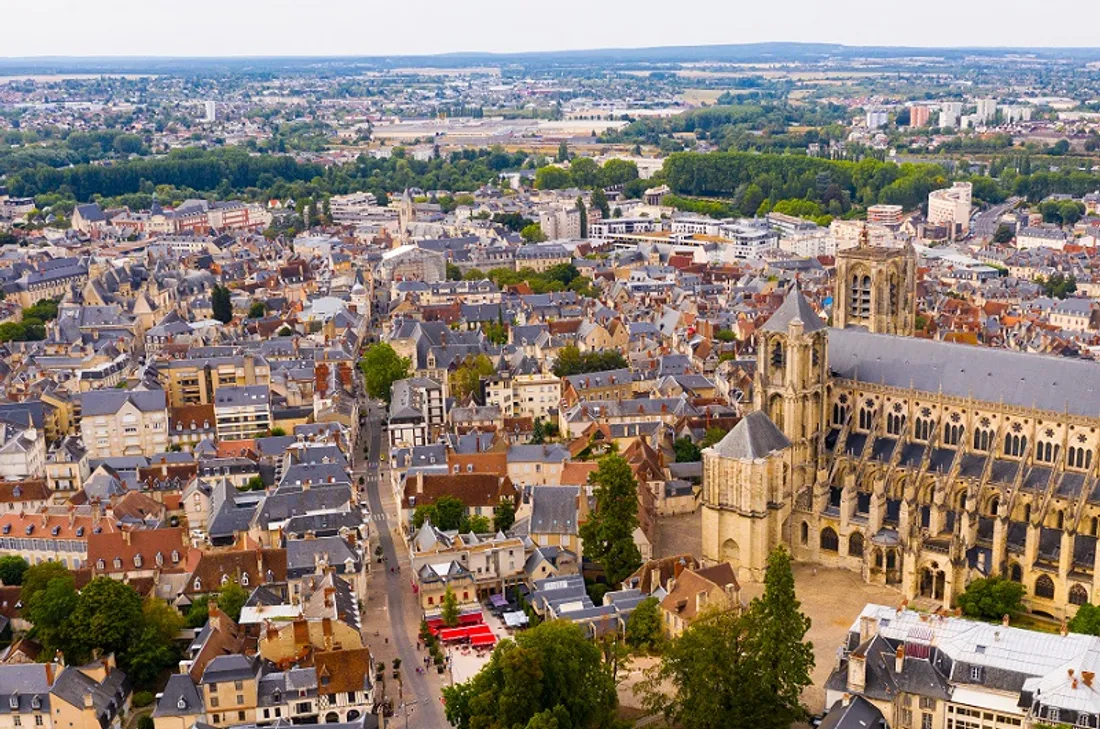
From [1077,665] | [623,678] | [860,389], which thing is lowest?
[623,678]

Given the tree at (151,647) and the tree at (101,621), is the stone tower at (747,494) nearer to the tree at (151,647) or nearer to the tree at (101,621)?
the tree at (151,647)

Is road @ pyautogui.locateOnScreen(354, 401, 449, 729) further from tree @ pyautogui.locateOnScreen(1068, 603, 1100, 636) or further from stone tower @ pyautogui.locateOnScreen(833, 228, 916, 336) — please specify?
stone tower @ pyautogui.locateOnScreen(833, 228, 916, 336)

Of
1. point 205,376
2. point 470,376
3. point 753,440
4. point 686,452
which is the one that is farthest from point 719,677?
point 205,376

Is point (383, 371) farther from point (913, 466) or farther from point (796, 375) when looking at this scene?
point (913, 466)

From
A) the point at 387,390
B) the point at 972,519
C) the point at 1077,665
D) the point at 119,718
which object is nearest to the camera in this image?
the point at 1077,665

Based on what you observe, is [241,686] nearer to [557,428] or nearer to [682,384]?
[557,428]

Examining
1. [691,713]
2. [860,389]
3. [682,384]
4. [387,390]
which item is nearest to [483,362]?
[387,390]

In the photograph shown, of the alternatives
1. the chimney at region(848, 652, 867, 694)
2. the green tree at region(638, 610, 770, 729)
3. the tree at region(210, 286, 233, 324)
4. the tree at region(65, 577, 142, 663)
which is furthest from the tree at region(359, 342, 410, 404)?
the chimney at region(848, 652, 867, 694)

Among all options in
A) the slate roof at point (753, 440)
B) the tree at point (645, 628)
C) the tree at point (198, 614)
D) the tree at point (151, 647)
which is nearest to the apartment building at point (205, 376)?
the tree at point (198, 614)
